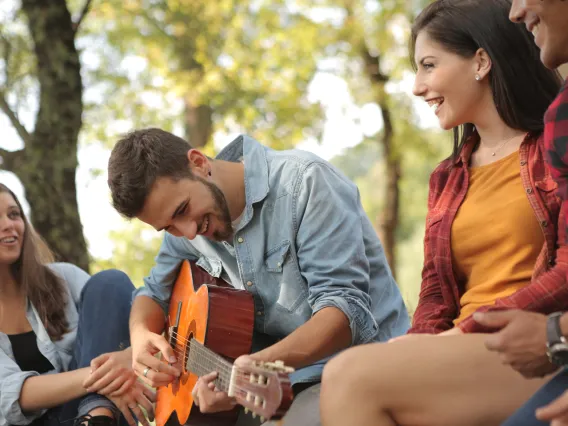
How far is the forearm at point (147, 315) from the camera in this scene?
11.2ft

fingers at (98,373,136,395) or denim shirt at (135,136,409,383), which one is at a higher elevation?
denim shirt at (135,136,409,383)

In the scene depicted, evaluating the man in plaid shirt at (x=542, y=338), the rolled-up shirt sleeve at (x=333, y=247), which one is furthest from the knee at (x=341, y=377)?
the rolled-up shirt sleeve at (x=333, y=247)

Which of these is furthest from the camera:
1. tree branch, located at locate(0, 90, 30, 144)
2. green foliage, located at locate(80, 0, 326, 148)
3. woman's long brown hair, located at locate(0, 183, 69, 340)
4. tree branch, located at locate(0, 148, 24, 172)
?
green foliage, located at locate(80, 0, 326, 148)

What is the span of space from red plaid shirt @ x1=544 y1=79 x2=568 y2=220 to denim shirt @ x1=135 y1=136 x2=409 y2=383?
3.24 ft

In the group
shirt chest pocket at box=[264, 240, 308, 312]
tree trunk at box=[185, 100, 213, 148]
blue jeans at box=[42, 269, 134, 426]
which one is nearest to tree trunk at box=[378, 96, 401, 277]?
tree trunk at box=[185, 100, 213, 148]

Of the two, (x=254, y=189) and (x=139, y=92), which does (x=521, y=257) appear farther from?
(x=139, y=92)

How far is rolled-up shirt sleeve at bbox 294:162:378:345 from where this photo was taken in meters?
2.79

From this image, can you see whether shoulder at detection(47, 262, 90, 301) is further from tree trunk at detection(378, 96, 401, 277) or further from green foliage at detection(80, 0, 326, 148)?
green foliage at detection(80, 0, 326, 148)

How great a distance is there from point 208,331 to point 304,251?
439mm

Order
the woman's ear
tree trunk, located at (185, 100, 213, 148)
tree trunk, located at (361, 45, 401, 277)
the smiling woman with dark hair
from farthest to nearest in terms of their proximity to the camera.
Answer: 1. tree trunk, located at (185, 100, 213, 148)
2. tree trunk, located at (361, 45, 401, 277)
3. the woman's ear
4. the smiling woman with dark hair

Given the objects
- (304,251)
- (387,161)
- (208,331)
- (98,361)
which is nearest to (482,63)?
(304,251)

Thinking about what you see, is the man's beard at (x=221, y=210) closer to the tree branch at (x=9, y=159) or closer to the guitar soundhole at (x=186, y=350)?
the guitar soundhole at (x=186, y=350)

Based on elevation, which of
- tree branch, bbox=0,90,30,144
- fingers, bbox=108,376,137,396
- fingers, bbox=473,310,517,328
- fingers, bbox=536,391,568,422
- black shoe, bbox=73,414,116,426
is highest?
tree branch, bbox=0,90,30,144

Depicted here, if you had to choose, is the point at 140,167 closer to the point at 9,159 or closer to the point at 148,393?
the point at 148,393
